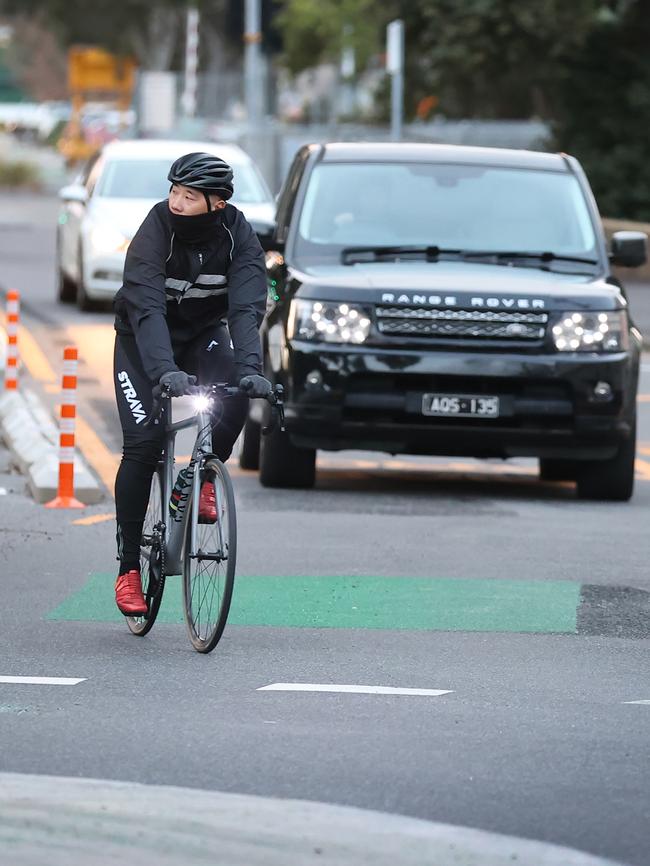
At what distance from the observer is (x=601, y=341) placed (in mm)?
11664

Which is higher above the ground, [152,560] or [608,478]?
[152,560]

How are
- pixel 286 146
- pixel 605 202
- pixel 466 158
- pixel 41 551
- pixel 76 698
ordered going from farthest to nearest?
1. pixel 286 146
2. pixel 605 202
3. pixel 466 158
4. pixel 41 551
5. pixel 76 698

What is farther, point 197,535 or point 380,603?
point 380,603

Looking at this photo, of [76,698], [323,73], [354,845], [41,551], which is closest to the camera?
[354,845]

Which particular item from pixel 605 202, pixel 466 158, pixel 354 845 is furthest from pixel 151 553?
pixel 605 202

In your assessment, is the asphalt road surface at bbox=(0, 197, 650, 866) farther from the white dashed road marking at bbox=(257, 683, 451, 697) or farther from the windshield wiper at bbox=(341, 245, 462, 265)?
the windshield wiper at bbox=(341, 245, 462, 265)

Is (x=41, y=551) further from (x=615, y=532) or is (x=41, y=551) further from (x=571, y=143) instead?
(x=571, y=143)

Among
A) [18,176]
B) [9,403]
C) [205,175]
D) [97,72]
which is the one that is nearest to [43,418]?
[9,403]

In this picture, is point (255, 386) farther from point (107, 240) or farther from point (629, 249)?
point (107, 240)

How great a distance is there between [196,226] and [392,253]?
179 inches

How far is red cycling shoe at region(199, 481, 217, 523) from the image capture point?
7703 mm

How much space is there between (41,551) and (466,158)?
3.98 m

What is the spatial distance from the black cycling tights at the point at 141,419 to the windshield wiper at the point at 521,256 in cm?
424

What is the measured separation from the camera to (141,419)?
25.8 ft
